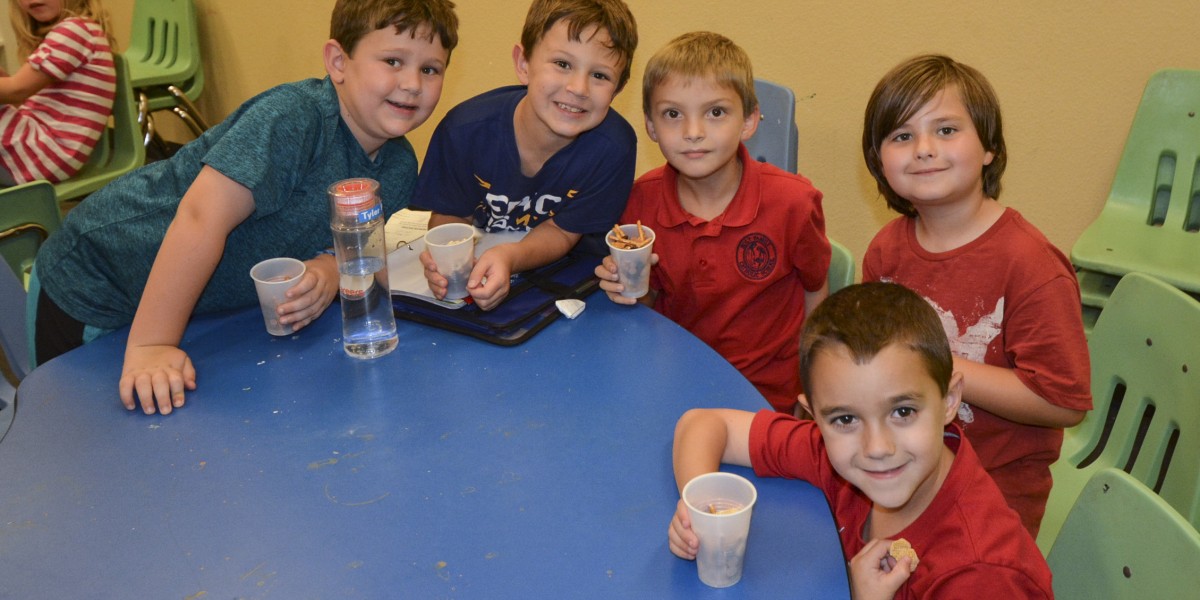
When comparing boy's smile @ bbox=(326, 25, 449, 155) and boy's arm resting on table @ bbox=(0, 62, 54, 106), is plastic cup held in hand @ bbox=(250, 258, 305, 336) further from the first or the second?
boy's arm resting on table @ bbox=(0, 62, 54, 106)

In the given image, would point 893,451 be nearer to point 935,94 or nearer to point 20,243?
point 935,94

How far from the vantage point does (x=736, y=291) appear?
2.17 m

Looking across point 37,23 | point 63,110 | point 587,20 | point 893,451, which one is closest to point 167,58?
point 37,23

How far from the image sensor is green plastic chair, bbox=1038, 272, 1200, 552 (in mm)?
1575

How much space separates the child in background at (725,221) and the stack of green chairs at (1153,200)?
3.12ft

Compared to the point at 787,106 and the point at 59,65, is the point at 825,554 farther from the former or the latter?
the point at 59,65

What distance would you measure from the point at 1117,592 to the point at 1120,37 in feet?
6.87

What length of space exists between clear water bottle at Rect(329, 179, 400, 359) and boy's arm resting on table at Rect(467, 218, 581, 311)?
0.60 ft

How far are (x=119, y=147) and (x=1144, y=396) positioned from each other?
392cm

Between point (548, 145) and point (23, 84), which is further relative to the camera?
point (23, 84)

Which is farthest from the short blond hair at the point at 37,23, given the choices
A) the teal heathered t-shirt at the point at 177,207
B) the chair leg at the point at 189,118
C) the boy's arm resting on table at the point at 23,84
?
the teal heathered t-shirt at the point at 177,207

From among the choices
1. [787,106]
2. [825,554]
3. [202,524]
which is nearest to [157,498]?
[202,524]

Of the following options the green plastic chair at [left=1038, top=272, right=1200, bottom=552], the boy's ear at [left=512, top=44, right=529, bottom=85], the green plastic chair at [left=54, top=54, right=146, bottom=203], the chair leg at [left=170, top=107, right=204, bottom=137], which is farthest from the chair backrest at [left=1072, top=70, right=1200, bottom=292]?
the chair leg at [left=170, top=107, right=204, bottom=137]

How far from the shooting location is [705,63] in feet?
6.72
